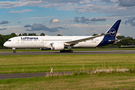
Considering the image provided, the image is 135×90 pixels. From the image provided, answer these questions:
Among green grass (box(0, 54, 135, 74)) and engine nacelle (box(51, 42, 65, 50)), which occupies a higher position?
engine nacelle (box(51, 42, 65, 50))

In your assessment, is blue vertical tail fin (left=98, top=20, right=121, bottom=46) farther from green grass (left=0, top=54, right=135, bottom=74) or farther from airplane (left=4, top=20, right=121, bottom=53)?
green grass (left=0, top=54, right=135, bottom=74)

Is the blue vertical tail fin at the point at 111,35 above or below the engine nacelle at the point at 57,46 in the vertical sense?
above

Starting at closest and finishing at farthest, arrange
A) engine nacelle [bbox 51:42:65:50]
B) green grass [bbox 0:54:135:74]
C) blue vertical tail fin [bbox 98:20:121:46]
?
green grass [bbox 0:54:135:74], engine nacelle [bbox 51:42:65:50], blue vertical tail fin [bbox 98:20:121:46]

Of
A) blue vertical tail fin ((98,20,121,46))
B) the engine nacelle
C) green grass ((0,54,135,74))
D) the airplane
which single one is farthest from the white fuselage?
green grass ((0,54,135,74))

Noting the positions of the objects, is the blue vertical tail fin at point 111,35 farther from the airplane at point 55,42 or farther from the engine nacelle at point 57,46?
the engine nacelle at point 57,46

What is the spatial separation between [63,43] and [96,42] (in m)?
10.1

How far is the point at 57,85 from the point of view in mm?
11992

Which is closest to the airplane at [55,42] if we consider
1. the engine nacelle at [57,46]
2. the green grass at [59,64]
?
the engine nacelle at [57,46]

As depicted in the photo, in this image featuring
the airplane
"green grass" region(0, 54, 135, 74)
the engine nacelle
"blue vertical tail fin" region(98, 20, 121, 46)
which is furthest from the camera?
"blue vertical tail fin" region(98, 20, 121, 46)

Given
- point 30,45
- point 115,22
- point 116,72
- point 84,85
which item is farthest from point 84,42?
point 84,85

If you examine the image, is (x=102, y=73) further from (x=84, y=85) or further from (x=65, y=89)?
(x=65, y=89)

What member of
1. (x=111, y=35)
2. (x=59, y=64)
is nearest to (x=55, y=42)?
(x=111, y=35)

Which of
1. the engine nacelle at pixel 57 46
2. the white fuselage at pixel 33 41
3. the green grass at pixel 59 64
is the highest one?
the white fuselage at pixel 33 41


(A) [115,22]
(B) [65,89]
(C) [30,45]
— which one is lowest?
(B) [65,89]
